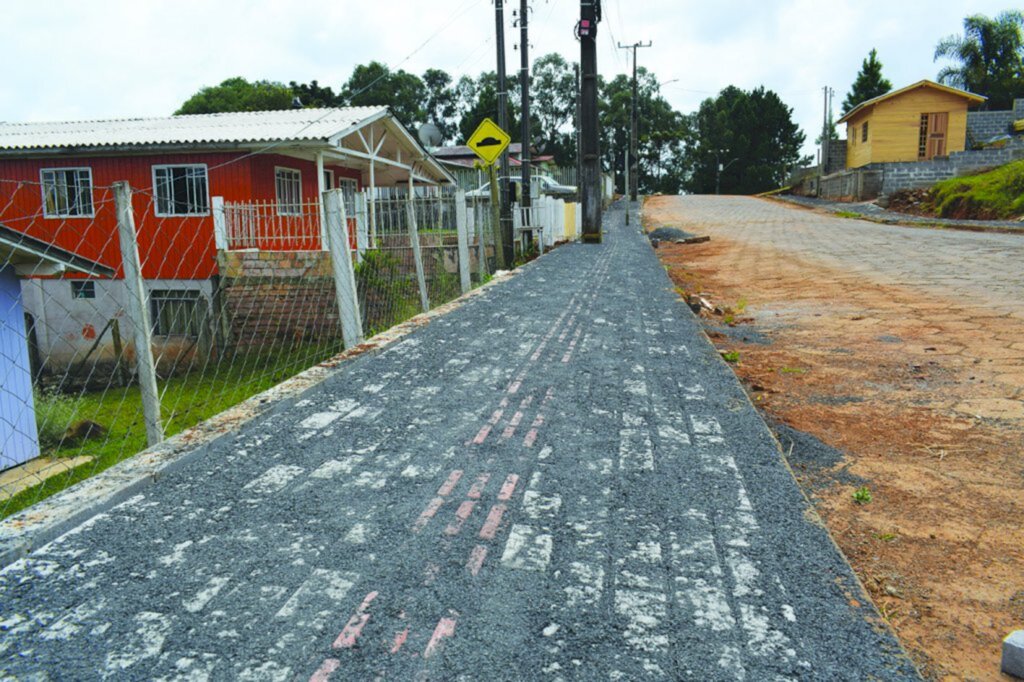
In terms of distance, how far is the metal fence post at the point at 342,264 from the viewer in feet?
22.7

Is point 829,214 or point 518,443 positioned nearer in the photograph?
point 518,443

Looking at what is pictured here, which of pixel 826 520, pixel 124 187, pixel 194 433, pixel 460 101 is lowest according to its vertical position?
pixel 826 520

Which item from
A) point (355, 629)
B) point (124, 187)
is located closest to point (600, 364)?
point (124, 187)

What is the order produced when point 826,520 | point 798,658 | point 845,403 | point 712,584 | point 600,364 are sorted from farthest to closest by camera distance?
point 600,364
point 845,403
point 826,520
point 712,584
point 798,658

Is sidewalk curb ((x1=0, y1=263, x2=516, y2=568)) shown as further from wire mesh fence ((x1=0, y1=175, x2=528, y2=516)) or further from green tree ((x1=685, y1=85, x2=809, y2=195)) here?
green tree ((x1=685, y1=85, x2=809, y2=195))

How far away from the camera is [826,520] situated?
11.8 feet

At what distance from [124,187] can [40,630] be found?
102 inches

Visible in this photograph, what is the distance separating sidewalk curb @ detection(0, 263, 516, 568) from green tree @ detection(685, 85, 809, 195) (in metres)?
61.0

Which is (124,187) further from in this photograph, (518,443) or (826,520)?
(826,520)

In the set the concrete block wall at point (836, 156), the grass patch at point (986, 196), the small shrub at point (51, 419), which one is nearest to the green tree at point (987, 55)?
the concrete block wall at point (836, 156)

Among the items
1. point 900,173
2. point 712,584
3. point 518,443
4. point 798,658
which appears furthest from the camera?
point 900,173

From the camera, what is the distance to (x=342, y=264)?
281 inches

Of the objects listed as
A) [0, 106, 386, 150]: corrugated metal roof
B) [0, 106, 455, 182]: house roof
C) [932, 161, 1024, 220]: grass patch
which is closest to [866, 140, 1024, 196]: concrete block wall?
[932, 161, 1024, 220]: grass patch

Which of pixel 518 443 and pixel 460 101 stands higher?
pixel 460 101
